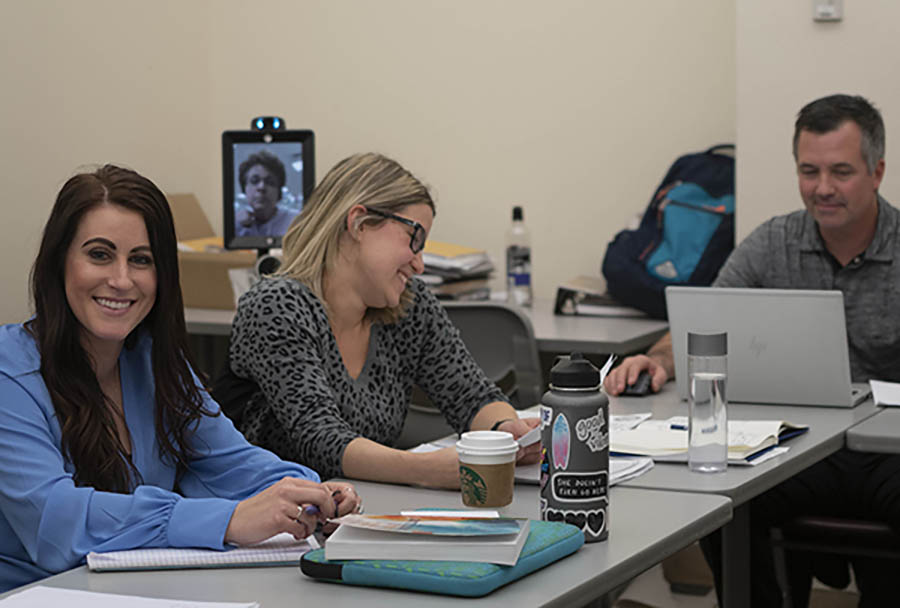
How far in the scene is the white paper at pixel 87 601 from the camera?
1212mm

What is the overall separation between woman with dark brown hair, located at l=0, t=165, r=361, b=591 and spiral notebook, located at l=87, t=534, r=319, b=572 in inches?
1.0

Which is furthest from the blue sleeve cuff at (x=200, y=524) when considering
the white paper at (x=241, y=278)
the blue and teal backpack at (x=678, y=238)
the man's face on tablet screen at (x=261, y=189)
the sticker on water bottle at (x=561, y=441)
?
the blue and teal backpack at (x=678, y=238)

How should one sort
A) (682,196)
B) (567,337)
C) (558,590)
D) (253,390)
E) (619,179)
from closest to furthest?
(558,590), (253,390), (567,337), (682,196), (619,179)

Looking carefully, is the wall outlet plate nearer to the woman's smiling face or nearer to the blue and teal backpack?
the blue and teal backpack

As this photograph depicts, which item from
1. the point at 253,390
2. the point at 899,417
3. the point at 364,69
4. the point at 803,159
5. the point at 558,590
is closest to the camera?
the point at 558,590

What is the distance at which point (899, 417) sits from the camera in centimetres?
227

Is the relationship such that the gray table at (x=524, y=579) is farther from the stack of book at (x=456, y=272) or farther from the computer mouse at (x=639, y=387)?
the stack of book at (x=456, y=272)

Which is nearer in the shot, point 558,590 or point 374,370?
point 558,590

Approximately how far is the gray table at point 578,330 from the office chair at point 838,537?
0.81 m

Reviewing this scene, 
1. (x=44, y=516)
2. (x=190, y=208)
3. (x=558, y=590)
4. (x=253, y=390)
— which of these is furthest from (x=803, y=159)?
(x=190, y=208)

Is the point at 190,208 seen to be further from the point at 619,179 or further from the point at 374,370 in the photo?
the point at 374,370

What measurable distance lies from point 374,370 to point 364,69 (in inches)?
95.6

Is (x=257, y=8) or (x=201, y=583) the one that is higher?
(x=257, y=8)

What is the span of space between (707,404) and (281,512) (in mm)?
738
